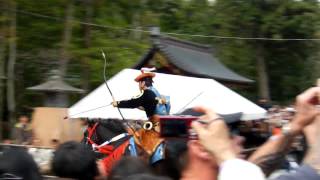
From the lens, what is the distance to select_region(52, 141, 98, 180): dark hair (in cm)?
300

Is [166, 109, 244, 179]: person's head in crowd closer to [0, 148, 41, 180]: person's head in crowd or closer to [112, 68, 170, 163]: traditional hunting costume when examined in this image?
[0, 148, 41, 180]: person's head in crowd

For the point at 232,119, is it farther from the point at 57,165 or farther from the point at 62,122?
the point at 62,122

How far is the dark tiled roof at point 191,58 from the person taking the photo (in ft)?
57.0

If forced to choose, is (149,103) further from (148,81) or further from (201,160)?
(201,160)

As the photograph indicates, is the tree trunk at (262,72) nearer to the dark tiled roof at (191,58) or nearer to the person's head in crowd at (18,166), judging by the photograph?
the dark tiled roof at (191,58)

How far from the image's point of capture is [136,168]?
3.04 metres

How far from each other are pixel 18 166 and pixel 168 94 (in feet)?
25.5

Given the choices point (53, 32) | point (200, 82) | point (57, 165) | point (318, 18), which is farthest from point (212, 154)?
point (318, 18)

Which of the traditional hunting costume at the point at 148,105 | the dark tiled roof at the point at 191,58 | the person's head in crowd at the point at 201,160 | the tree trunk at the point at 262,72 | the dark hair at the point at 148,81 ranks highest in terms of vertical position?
the person's head in crowd at the point at 201,160

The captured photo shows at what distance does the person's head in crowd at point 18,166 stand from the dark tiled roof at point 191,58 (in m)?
13.6

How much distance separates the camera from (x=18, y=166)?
2893 millimetres

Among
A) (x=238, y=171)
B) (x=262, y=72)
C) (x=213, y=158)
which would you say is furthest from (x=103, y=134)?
(x=262, y=72)

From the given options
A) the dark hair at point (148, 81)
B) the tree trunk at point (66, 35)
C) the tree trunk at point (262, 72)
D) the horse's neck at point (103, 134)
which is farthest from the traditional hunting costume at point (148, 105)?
the tree trunk at point (262, 72)

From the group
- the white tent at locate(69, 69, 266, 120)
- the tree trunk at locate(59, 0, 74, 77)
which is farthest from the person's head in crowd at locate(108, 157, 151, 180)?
the tree trunk at locate(59, 0, 74, 77)
